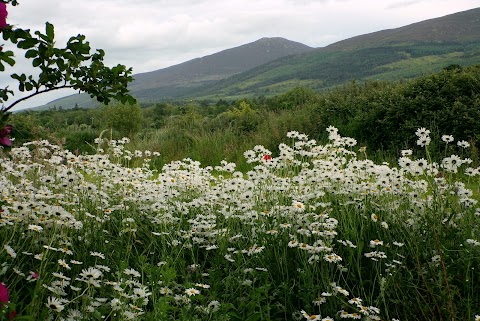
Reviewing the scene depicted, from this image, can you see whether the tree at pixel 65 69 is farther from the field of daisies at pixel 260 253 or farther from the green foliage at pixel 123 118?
the green foliage at pixel 123 118

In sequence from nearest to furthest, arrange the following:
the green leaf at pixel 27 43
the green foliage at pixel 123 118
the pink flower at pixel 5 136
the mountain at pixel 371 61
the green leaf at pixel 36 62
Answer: the pink flower at pixel 5 136
the green leaf at pixel 27 43
the green leaf at pixel 36 62
the green foliage at pixel 123 118
the mountain at pixel 371 61

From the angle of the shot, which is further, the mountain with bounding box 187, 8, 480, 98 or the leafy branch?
the mountain with bounding box 187, 8, 480, 98

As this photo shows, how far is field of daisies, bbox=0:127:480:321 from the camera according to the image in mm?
3049

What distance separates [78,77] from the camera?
9.25 ft

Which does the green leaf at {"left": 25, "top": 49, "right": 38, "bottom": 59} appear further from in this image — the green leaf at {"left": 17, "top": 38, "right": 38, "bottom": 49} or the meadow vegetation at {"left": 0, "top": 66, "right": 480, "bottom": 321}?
the meadow vegetation at {"left": 0, "top": 66, "right": 480, "bottom": 321}

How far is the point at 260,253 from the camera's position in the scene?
3.79m

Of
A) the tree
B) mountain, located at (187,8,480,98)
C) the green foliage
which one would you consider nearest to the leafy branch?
the tree

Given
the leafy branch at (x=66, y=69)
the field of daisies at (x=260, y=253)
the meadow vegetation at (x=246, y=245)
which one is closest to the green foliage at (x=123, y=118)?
the meadow vegetation at (x=246, y=245)

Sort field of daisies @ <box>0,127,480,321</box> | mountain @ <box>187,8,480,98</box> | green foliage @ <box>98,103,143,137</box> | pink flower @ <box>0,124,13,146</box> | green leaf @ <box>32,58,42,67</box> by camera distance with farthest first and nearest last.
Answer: mountain @ <box>187,8,480,98</box> < green foliage @ <box>98,103,143,137</box> < field of daisies @ <box>0,127,480,321</box> < green leaf @ <box>32,58,42,67</box> < pink flower @ <box>0,124,13,146</box>

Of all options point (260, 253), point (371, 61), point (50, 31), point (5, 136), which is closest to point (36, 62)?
point (50, 31)

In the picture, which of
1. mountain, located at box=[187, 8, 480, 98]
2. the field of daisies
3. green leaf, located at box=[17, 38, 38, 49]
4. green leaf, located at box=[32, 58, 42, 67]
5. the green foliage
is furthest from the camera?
mountain, located at box=[187, 8, 480, 98]

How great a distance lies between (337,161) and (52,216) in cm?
274

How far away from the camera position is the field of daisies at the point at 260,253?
3049 mm

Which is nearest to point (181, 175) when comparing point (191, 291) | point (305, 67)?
point (191, 291)
